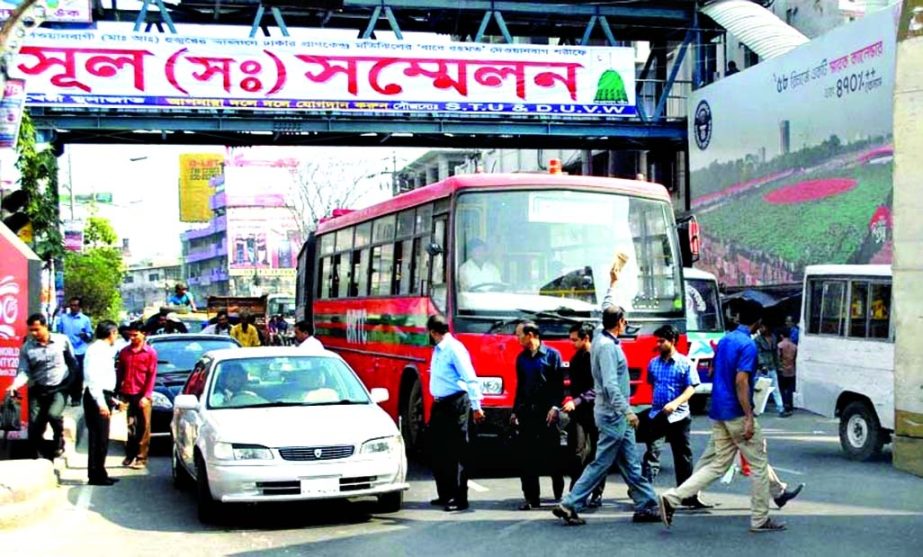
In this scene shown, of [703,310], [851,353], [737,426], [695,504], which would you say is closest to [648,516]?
[695,504]

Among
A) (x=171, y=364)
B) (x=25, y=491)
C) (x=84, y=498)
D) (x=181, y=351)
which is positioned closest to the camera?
(x=25, y=491)

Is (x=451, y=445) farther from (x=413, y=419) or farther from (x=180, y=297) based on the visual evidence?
(x=180, y=297)

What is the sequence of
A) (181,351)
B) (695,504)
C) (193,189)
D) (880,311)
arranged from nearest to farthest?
(695,504)
(880,311)
(181,351)
(193,189)

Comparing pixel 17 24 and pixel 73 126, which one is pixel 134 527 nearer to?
pixel 17 24

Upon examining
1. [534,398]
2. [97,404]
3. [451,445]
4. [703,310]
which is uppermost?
[703,310]

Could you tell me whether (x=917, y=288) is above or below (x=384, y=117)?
below

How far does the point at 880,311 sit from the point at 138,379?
8.66 m

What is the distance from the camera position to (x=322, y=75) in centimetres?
2956

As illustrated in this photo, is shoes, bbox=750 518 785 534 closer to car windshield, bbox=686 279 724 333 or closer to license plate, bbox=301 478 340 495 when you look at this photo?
license plate, bbox=301 478 340 495

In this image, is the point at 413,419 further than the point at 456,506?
Yes

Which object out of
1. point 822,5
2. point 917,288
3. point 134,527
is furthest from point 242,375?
point 822,5

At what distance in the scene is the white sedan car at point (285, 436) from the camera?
9422mm

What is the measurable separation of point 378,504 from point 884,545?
4298mm

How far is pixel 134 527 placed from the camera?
995 cm
